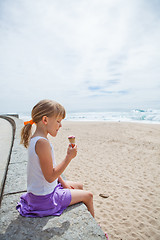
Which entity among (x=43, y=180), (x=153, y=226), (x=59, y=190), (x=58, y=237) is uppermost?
(x=43, y=180)

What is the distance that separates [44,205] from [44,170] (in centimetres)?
41

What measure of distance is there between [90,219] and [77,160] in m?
4.83

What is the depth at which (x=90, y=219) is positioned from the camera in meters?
1.63

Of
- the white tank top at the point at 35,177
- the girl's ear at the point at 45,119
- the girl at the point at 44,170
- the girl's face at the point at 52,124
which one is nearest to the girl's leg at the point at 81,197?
the girl at the point at 44,170

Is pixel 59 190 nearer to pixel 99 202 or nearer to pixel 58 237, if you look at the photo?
pixel 58 237

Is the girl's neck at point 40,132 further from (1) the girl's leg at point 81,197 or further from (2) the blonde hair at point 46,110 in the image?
(1) the girl's leg at point 81,197

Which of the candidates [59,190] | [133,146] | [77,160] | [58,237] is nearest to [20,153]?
[59,190]

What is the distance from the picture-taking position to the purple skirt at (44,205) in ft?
5.53

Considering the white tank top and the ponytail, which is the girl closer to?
the white tank top

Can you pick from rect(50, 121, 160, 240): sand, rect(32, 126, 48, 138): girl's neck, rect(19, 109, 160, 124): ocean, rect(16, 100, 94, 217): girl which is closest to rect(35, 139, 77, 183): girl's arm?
rect(16, 100, 94, 217): girl

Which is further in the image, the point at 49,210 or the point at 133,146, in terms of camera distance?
the point at 133,146

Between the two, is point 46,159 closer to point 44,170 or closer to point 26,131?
point 44,170

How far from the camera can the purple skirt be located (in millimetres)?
1686

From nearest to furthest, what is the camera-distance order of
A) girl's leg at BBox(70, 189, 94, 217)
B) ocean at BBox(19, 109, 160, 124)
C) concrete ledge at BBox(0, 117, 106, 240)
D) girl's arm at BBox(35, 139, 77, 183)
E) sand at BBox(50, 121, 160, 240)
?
concrete ledge at BBox(0, 117, 106, 240), girl's arm at BBox(35, 139, 77, 183), girl's leg at BBox(70, 189, 94, 217), sand at BBox(50, 121, 160, 240), ocean at BBox(19, 109, 160, 124)
